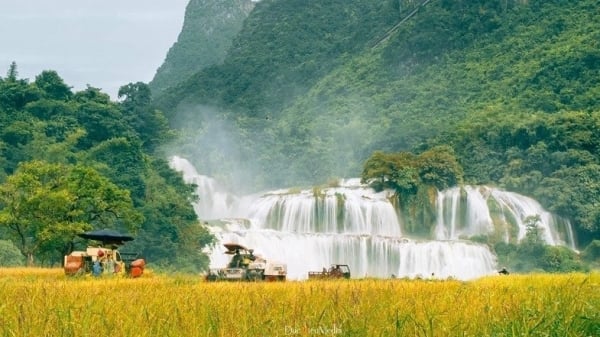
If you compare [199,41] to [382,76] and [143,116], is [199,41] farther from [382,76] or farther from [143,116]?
[143,116]

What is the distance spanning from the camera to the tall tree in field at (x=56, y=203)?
31.0 meters

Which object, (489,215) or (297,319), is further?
(489,215)

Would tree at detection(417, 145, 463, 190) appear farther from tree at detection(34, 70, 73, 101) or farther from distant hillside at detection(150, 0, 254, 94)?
distant hillside at detection(150, 0, 254, 94)

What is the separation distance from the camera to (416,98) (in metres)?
99.2

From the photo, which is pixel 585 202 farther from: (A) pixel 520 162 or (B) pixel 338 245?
(B) pixel 338 245

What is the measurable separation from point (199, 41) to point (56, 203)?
Answer: 16190 centimetres

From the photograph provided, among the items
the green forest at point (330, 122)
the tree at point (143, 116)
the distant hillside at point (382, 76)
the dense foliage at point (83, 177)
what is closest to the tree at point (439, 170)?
the green forest at point (330, 122)

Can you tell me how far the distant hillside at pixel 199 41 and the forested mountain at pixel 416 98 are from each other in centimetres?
3548

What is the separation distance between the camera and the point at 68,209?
31906 millimetres

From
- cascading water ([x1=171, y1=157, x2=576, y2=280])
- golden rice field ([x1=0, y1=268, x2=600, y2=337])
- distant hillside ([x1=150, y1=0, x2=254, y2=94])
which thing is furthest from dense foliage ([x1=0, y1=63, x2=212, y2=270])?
distant hillside ([x1=150, y1=0, x2=254, y2=94])

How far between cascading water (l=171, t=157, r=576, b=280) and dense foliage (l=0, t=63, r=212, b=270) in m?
4.70

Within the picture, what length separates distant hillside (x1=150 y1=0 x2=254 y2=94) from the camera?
176 metres

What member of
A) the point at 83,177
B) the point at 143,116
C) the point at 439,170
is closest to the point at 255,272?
the point at 83,177

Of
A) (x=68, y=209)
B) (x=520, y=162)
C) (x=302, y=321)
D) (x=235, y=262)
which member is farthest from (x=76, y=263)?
(x=520, y=162)
